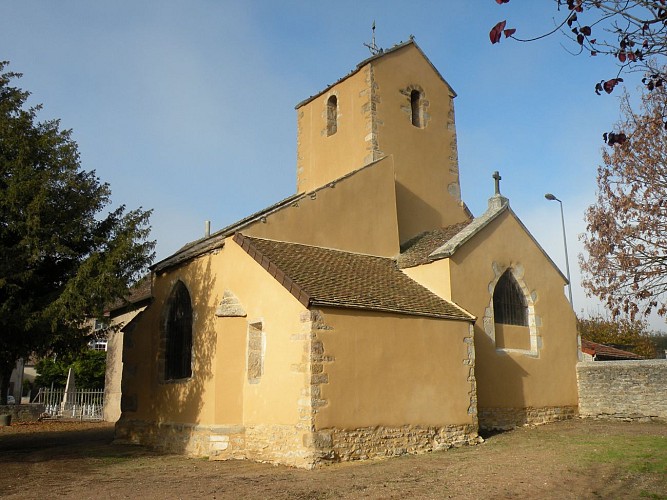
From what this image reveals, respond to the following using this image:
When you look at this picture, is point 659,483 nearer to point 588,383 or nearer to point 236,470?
point 236,470

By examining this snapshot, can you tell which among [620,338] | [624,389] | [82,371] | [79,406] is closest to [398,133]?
[624,389]

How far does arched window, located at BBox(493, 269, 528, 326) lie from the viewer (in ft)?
50.9

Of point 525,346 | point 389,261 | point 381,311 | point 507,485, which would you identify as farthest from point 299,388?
point 525,346

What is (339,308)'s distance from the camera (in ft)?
37.0

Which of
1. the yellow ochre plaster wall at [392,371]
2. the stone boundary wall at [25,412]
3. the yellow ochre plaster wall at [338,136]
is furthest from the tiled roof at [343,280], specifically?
the stone boundary wall at [25,412]

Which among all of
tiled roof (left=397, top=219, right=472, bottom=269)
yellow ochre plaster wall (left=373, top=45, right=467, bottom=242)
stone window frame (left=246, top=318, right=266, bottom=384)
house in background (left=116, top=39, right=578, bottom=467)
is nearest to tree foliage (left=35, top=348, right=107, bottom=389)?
house in background (left=116, top=39, right=578, bottom=467)

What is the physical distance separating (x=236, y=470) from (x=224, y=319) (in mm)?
3237

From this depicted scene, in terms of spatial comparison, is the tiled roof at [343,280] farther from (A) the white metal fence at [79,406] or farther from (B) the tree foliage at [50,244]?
(A) the white metal fence at [79,406]

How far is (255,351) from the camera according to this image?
12281 mm

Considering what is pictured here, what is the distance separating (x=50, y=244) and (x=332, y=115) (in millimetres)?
10063

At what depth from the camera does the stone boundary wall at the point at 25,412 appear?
21.8m

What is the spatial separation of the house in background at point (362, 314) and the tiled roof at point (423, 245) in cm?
8

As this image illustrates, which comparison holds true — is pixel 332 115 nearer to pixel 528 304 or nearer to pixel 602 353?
pixel 528 304

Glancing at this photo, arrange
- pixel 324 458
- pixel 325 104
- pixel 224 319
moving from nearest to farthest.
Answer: pixel 324 458
pixel 224 319
pixel 325 104
